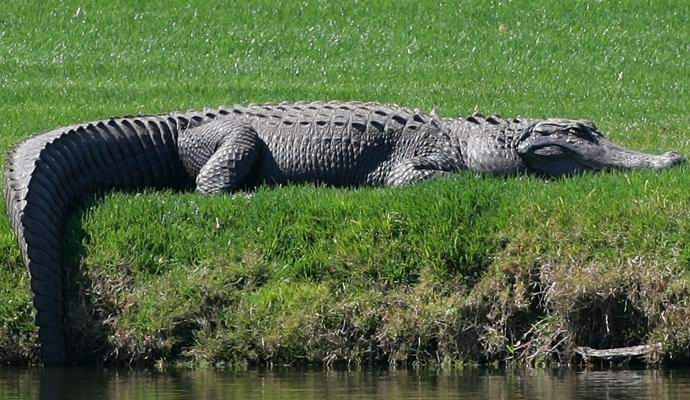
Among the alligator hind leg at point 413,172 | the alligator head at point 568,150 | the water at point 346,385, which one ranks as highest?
the alligator head at point 568,150

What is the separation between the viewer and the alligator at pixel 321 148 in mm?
11211

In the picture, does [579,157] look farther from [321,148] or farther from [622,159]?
[321,148]

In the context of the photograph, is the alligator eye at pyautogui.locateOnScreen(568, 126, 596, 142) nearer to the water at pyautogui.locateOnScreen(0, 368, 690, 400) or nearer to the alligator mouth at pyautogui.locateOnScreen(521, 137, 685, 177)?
the alligator mouth at pyautogui.locateOnScreen(521, 137, 685, 177)

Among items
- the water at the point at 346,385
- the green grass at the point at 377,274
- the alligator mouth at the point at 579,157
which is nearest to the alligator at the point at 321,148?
the alligator mouth at the point at 579,157

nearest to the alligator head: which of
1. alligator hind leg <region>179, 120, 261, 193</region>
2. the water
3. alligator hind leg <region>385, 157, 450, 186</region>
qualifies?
alligator hind leg <region>385, 157, 450, 186</region>

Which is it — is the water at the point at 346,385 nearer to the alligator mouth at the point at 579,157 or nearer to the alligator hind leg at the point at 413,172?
the alligator hind leg at the point at 413,172

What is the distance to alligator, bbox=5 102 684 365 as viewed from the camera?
11211 mm

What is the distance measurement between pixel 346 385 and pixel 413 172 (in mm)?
2944

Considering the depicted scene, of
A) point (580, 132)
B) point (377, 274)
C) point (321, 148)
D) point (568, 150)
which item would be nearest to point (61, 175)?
point (321, 148)

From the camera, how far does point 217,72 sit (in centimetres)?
1775

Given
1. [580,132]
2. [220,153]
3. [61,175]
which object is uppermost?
[580,132]

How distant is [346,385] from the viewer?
8.53 meters

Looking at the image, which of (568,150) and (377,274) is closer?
(377,274)

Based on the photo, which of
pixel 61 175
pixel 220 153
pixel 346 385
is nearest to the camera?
pixel 346 385
